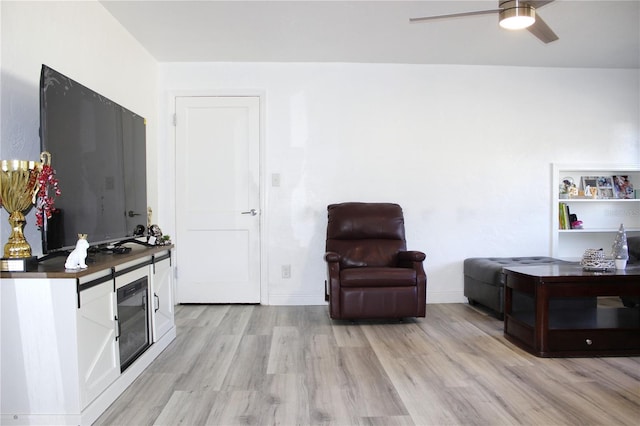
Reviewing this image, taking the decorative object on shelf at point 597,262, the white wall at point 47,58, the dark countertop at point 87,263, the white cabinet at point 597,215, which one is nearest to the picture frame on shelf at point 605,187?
the white cabinet at point 597,215

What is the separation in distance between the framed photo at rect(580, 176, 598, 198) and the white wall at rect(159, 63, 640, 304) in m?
0.22

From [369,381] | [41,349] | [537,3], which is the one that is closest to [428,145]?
[537,3]

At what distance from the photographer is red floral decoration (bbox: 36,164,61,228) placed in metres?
1.91

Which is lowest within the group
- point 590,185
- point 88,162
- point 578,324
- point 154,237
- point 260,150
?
point 578,324

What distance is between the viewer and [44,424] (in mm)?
1919

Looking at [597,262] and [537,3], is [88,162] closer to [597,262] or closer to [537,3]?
[537,3]

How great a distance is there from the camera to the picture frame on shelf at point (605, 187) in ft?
15.8

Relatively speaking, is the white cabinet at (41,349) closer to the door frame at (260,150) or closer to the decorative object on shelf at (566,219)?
the door frame at (260,150)

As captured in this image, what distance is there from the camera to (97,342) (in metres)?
2.13

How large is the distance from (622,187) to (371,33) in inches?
125

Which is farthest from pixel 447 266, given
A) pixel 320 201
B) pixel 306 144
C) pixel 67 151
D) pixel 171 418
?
pixel 67 151

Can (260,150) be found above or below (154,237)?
above

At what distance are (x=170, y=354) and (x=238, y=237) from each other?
1667mm

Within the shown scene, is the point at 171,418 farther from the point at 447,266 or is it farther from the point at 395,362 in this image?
the point at 447,266
